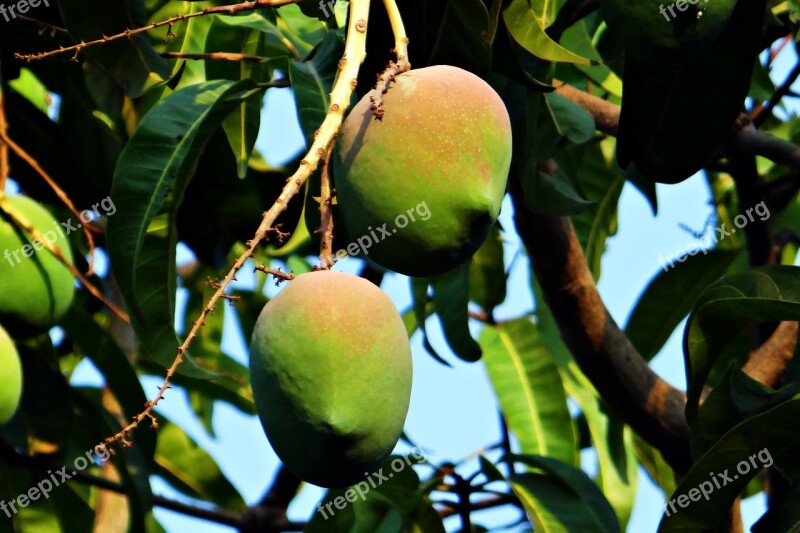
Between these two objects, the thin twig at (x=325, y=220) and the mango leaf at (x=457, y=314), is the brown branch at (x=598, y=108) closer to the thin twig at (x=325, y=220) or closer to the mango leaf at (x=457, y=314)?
the mango leaf at (x=457, y=314)

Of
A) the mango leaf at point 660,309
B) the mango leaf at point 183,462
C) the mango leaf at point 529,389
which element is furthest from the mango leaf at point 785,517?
the mango leaf at point 183,462

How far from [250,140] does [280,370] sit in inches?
27.4

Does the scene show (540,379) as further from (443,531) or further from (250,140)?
(250,140)

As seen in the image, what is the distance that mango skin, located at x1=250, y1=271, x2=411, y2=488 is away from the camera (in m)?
0.82

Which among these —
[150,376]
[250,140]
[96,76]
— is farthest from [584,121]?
[150,376]

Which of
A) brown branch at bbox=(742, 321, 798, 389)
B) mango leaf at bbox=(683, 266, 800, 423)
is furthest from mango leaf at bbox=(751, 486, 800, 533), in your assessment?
brown branch at bbox=(742, 321, 798, 389)

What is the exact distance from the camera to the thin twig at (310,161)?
79 cm

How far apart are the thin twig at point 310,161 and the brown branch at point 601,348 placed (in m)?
0.79

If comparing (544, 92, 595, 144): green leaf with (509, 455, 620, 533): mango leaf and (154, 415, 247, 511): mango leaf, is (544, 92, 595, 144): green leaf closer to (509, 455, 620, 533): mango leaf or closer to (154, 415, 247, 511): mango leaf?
(509, 455, 620, 533): mango leaf

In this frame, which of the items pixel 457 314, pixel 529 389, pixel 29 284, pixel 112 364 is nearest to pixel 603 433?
pixel 529 389

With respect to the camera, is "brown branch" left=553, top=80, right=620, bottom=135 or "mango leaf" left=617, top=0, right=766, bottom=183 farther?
"brown branch" left=553, top=80, right=620, bottom=135

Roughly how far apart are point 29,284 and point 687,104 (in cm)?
89

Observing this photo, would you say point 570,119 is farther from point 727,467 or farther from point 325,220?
point 325,220

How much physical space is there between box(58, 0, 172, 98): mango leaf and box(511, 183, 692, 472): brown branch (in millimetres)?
598
